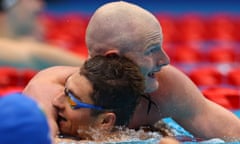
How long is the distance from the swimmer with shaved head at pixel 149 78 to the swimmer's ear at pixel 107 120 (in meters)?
0.15

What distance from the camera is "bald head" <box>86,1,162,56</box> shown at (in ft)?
7.64

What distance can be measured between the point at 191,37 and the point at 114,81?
17.4ft

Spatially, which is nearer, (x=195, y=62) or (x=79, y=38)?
(x=195, y=62)

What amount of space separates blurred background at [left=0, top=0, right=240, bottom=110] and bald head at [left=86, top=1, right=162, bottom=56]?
4.37 ft

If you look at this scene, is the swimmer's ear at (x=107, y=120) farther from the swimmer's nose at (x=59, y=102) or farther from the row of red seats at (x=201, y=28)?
the row of red seats at (x=201, y=28)

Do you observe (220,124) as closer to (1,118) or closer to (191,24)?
(1,118)

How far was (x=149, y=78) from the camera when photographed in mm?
2373

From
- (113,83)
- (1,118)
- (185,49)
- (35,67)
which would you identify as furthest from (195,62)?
(1,118)

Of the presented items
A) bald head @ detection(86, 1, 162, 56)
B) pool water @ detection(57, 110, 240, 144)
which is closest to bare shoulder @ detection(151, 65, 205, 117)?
pool water @ detection(57, 110, 240, 144)

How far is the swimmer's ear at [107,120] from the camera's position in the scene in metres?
2.30

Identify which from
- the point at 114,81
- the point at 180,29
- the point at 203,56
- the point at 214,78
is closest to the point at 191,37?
the point at 180,29

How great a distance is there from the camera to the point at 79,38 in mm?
7344

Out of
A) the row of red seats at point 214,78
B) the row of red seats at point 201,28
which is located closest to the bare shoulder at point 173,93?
the row of red seats at point 214,78

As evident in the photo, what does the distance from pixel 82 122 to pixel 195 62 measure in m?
3.89
